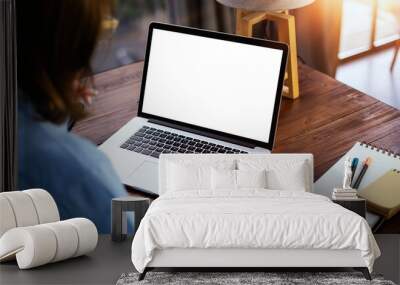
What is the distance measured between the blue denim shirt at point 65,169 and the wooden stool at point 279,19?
5.15ft

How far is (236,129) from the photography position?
6973mm

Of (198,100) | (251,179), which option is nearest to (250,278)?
(251,179)

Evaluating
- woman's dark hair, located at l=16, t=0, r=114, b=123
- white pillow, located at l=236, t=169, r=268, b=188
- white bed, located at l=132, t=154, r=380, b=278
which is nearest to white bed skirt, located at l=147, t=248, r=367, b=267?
white bed, located at l=132, t=154, r=380, b=278

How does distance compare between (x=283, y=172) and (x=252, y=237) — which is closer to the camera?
(x=252, y=237)

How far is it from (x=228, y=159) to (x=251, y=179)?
0.36 meters

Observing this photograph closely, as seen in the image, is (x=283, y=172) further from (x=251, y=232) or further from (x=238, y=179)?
(x=251, y=232)

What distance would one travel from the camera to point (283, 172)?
21.9 ft

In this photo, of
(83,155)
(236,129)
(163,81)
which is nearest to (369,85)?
(236,129)

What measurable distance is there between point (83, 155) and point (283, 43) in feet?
6.15

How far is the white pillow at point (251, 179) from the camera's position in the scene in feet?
21.6

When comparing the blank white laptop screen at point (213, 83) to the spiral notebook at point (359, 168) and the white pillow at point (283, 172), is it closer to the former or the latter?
the white pillow at point (283, 172)

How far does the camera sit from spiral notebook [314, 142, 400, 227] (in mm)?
7137

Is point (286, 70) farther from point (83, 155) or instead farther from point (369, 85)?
point (83, 155)

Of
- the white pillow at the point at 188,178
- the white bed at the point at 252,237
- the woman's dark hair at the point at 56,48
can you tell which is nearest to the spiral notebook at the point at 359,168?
the white pillow at the point at 188,178
